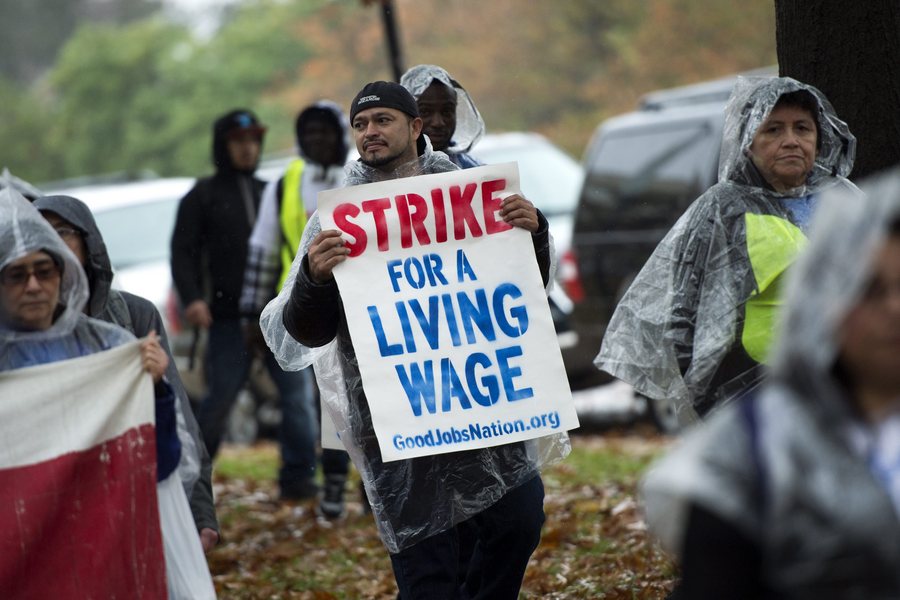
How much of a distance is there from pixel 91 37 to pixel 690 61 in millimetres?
17158

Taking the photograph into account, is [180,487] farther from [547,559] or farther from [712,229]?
[547,559]

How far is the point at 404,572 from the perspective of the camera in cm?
481

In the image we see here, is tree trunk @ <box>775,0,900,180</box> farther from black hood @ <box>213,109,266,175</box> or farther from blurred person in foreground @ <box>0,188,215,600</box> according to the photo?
black hood @ <box>213,109,266,175</box>

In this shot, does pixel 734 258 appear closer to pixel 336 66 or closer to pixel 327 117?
pixel 327 117

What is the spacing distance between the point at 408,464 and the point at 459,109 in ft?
6.27

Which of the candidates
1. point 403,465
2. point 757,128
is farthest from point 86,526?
point 757,128

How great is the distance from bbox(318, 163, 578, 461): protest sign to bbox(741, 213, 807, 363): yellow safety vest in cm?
60

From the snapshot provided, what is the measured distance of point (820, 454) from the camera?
222cm

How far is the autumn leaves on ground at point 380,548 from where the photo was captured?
639 cm

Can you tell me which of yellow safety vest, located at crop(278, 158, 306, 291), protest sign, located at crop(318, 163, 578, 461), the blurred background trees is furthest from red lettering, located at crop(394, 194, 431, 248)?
the blurred background trees

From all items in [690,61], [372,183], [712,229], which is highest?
[372,183]

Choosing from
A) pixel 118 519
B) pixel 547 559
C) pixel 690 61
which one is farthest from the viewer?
pixel 690 61

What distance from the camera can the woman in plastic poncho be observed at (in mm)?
4723

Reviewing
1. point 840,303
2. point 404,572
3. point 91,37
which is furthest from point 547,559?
point 91,37
